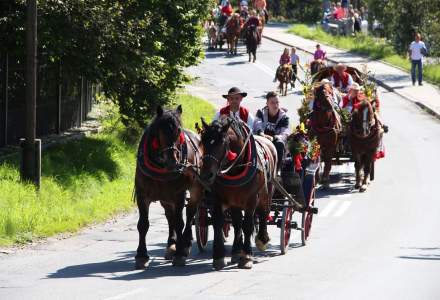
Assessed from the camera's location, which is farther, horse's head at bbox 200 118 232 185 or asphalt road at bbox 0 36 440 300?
horse's head at bbox 200 118 232 185

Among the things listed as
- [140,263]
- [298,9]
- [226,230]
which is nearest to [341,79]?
[226,230]

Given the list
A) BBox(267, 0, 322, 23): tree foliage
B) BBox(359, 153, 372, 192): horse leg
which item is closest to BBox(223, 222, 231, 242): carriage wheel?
BBox(359, 153, 372, 192): horse leg

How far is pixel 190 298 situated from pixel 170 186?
108 inches

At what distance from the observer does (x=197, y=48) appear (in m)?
28.3

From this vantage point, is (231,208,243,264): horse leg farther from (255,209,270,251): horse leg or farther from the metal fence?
the metal fence

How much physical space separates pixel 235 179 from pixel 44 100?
34.0 feet

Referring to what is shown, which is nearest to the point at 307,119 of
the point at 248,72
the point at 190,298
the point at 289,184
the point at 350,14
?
the point at 289,184

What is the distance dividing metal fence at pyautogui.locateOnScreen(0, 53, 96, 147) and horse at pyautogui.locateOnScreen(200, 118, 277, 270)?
8015 millimetres

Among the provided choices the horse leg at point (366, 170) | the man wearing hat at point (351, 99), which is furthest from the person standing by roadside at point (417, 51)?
the horse leg at point (366, 170)

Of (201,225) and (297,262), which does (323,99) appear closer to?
(201,225)

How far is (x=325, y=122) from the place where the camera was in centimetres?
2430

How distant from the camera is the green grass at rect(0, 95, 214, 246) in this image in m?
18.4

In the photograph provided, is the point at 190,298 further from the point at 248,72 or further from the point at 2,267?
the point at 248,72

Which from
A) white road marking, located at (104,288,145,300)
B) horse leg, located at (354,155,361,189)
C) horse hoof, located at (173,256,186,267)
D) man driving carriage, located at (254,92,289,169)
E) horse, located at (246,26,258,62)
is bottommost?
horse leg, located at (354,155,361,189)
